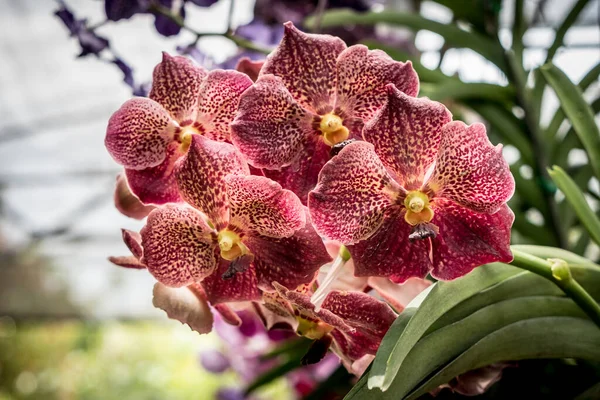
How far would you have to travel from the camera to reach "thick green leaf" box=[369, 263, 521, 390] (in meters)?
0.25

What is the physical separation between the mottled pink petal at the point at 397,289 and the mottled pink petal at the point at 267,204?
7cm

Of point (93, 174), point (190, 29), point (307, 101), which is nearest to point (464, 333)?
point (307, 101)

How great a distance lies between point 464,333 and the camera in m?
0.32

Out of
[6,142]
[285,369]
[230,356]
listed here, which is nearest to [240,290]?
[285,369]

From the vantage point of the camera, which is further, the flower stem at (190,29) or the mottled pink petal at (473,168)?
the flower stem at (190,29)

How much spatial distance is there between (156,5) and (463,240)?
329 millimetres

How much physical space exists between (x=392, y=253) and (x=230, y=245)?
78mm

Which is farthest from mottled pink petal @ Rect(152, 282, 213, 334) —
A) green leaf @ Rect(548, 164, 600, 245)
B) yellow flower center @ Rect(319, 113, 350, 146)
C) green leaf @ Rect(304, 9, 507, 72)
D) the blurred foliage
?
the blurred foliage

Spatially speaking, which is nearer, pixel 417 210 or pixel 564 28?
pixel 417 210

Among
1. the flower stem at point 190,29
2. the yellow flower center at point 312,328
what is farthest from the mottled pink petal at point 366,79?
the flower stem at point 190,29

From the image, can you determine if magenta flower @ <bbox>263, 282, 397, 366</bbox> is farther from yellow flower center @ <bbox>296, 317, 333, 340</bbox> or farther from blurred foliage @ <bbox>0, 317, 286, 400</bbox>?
blurred foliage @ <bbox>0, 317, 286, 400</bbox>

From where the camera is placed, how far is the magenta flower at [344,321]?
12.6 inches

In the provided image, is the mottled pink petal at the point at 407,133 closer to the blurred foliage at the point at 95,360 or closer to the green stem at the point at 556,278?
the green stem at the point at 556,278

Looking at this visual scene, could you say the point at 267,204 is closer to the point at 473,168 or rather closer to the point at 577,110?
the point at 473,168
